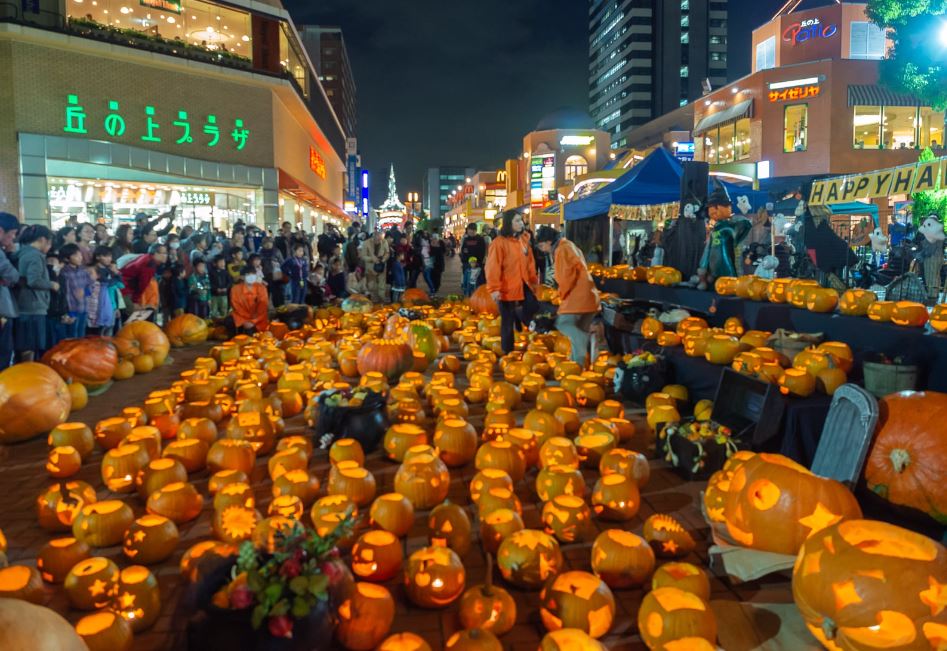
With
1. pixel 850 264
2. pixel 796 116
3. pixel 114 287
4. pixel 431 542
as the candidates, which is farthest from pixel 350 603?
pixel 796 116

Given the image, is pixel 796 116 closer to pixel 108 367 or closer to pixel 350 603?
pixel 108 367

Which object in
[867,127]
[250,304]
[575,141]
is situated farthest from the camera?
[575,141]

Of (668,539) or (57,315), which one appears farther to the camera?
(57,315)

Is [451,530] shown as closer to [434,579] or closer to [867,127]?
[434,579]

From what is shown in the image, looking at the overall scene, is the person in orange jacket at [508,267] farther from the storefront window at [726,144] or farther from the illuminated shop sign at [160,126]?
the storefront window at [726,144]

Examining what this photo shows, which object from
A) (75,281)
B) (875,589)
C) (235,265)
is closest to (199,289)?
(235,265)

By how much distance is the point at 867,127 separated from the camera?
1294 inches

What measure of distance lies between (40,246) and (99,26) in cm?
1742

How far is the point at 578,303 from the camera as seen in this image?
743 centimetres

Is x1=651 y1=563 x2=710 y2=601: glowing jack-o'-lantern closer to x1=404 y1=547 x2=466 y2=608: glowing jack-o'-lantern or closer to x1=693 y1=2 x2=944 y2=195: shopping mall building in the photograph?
x1=404 y1=547 x2=466 y2=608: glowing jack-o'-lantern

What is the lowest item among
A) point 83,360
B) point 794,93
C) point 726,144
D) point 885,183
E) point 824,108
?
point 83,360

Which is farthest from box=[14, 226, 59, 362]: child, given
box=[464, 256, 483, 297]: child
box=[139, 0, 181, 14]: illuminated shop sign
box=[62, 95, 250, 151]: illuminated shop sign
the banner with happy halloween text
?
box=[139, 0, 181, 14]: illuminated shop sign

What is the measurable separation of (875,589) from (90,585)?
3.25 m

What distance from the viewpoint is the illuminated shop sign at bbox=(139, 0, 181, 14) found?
75.6ft
